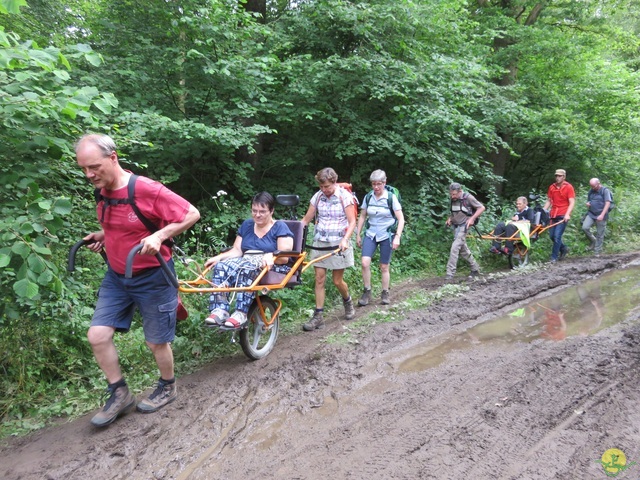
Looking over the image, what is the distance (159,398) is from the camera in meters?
3.40

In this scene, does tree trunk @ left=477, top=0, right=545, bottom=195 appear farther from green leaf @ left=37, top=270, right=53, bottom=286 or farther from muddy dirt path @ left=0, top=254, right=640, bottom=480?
green leaf @ left=37, top=270, right=53, bottom=286

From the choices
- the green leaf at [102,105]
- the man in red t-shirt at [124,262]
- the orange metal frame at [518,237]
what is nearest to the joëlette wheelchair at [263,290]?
the man in red t-shirt at [124,262]

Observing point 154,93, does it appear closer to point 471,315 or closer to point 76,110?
point 76,110

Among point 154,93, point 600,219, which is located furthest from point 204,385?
point 600,219

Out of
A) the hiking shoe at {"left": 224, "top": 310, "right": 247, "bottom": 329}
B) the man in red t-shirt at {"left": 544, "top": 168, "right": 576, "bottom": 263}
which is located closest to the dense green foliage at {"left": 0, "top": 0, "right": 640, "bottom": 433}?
the hiking shoe at {"left": 224, "top": 310, "right": 247, "bottom": 329}

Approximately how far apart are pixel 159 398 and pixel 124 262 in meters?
1.19

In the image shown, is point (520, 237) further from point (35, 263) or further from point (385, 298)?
point (35, 263)

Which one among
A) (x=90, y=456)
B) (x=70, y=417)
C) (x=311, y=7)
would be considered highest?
(x=311, y=7)

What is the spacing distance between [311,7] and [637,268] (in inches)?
330

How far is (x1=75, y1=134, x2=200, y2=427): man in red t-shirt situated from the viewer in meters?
2.80

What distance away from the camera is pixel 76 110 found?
296 cm
